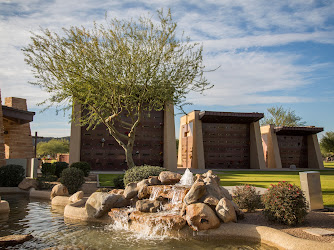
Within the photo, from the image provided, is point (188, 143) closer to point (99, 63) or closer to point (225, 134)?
point (225, 134)

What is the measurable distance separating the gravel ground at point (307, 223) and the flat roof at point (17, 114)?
20393mm

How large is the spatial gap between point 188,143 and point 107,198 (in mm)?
21817

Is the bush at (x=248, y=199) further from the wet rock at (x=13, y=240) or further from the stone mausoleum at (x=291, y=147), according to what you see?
the stone mausoleum at (x=291, y=147)

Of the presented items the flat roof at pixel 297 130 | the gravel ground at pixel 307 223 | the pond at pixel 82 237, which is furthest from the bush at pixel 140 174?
the flat roof at pixel 297 130

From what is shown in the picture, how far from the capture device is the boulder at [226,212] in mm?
8094

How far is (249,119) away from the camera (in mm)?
30203

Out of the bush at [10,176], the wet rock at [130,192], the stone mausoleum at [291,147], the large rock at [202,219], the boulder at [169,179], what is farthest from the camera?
the stone mausoleum at [291,147]

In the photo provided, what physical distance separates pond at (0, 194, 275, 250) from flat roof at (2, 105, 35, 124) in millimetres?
14631

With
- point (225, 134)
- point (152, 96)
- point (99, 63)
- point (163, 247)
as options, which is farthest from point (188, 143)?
point (163, 247)

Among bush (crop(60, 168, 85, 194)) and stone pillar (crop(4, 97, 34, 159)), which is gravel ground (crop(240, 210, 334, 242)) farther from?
stone pillar (crop(4, 97, 34, 159))

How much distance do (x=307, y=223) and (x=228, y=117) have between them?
21331 mm

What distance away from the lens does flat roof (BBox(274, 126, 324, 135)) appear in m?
32.1

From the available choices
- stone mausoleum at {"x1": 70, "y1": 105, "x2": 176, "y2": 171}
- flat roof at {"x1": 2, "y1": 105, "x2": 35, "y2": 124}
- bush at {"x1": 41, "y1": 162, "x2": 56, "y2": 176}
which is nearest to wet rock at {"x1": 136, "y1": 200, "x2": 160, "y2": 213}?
bush at {"x1": 41, "y1": 162, "x2": 56, "y2": 176}

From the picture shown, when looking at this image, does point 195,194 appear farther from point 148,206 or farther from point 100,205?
point 100,205
